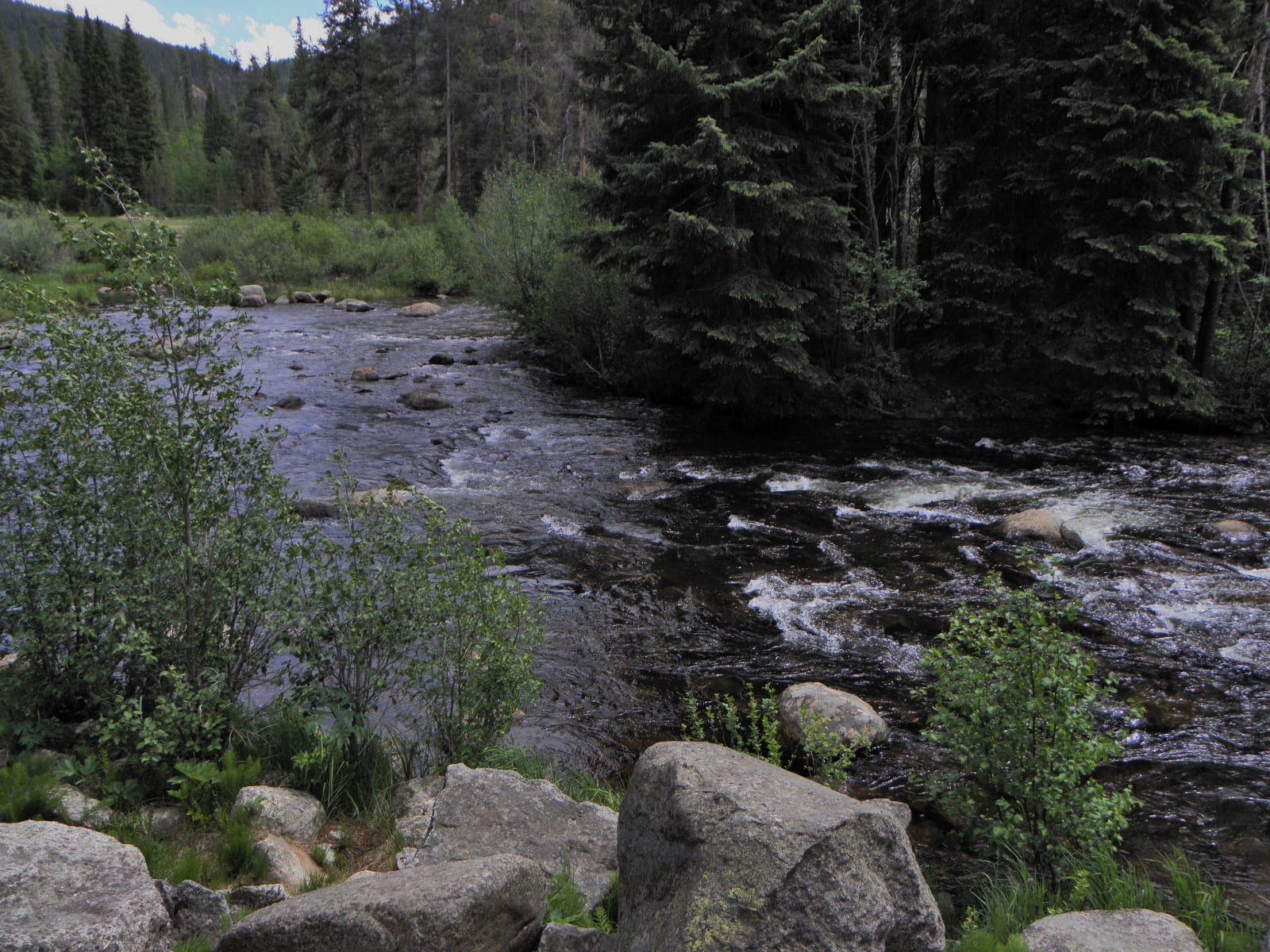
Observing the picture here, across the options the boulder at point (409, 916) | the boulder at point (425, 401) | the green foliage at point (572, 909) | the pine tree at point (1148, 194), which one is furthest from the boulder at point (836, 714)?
the boulder at point (425, 401)

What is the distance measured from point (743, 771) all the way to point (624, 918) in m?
0.75

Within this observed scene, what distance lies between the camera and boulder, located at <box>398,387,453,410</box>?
1933cm

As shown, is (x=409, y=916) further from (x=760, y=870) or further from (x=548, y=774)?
(x=548, y=774)

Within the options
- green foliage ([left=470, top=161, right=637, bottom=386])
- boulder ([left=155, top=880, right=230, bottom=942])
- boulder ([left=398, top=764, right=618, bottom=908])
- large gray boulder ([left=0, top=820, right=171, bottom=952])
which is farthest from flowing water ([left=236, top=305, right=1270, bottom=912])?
large gray boulder ([left=0, top=820, right=171, bottom=952])

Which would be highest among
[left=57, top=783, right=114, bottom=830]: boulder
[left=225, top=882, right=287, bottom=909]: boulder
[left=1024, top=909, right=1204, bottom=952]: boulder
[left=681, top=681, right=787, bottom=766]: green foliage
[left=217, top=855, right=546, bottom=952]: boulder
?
[left=217, top=855, right=546, bottom=952]: boulder

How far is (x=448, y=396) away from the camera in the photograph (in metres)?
20.4

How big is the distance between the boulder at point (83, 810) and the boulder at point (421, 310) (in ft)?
99.8

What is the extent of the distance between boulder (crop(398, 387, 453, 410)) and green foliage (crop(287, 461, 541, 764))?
526 inches

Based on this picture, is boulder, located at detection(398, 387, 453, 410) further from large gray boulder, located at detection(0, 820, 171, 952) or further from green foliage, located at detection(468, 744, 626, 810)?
large gray boulder, located at detection(0, 820, 171, 952)

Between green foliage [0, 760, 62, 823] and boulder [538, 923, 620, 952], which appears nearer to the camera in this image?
boulder [538, 923, 620, 952]

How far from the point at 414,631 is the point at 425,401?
14.1 m

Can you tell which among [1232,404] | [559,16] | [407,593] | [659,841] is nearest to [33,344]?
[407,593]

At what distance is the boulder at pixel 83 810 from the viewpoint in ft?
15.3

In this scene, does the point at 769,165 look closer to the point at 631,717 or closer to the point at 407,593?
the point at 631,717
